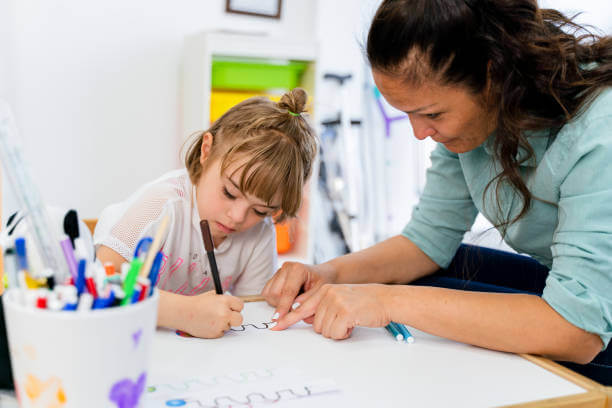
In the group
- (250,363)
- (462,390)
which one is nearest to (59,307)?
(250,363)

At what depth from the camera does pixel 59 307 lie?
1.39ft

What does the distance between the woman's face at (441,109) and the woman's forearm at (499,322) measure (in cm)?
26

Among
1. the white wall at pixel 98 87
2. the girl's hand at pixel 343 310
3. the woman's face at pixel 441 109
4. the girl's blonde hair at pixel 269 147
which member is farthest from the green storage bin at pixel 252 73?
the girl's hand at pixel 343 310

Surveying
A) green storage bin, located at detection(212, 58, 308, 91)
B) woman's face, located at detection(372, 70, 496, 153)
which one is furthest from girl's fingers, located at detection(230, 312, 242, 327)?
green storage bin, located at detection(212, 58, 308, 91)

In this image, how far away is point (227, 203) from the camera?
1062mm

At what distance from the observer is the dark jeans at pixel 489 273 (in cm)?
109

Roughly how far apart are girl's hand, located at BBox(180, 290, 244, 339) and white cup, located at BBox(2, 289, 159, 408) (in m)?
0.27

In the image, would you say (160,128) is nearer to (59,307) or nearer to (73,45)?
(73,45)

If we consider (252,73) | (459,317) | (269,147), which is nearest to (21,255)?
(459,317)

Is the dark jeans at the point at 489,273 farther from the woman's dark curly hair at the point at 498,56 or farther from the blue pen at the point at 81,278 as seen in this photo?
the blue pen at the point at 81,278

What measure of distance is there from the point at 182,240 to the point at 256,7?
1.84 metres

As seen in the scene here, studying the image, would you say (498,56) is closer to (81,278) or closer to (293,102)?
(293,102)

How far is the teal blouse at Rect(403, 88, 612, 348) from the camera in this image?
2.43 ft

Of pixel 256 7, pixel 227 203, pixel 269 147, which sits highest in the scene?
pixel 256 7
